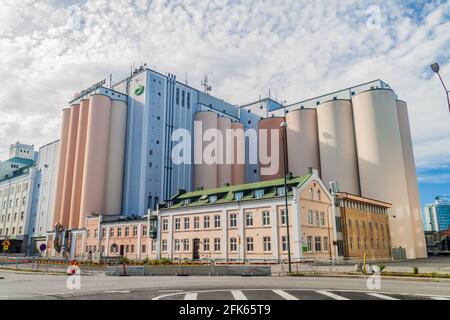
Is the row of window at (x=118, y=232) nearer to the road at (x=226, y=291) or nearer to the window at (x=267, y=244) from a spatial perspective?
the window at (x=267, y=244)

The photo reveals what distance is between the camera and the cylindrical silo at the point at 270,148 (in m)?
86.5

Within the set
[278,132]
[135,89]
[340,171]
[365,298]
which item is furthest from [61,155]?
[365,298]

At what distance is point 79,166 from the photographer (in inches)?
3187

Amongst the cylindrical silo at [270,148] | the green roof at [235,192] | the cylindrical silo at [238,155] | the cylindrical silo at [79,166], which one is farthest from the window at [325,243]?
the cylindrical silo at [79,166]

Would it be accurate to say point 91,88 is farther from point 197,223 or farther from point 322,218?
point 322,218

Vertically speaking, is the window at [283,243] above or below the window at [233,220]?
below

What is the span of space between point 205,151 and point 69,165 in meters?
32.3

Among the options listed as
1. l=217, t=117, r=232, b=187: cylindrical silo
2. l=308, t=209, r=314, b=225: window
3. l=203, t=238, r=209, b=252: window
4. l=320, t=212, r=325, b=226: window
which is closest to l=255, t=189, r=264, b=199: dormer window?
l=308, t=209, r=314, b=225: window

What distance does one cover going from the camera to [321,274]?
85.6ft

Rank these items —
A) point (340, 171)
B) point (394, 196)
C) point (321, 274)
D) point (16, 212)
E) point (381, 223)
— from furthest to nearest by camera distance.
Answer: point (16, 212) < point (340, 171) < point (394, 196) < point (381, 223) < point (321, 274)

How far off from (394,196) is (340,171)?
11525 mm

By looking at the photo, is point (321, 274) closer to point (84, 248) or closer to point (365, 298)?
point (365, 298)

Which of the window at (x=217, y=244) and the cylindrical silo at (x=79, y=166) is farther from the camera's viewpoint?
the cylindrical silo at (x=79, y=166)

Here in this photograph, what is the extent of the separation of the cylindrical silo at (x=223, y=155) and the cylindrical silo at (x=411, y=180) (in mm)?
39641
